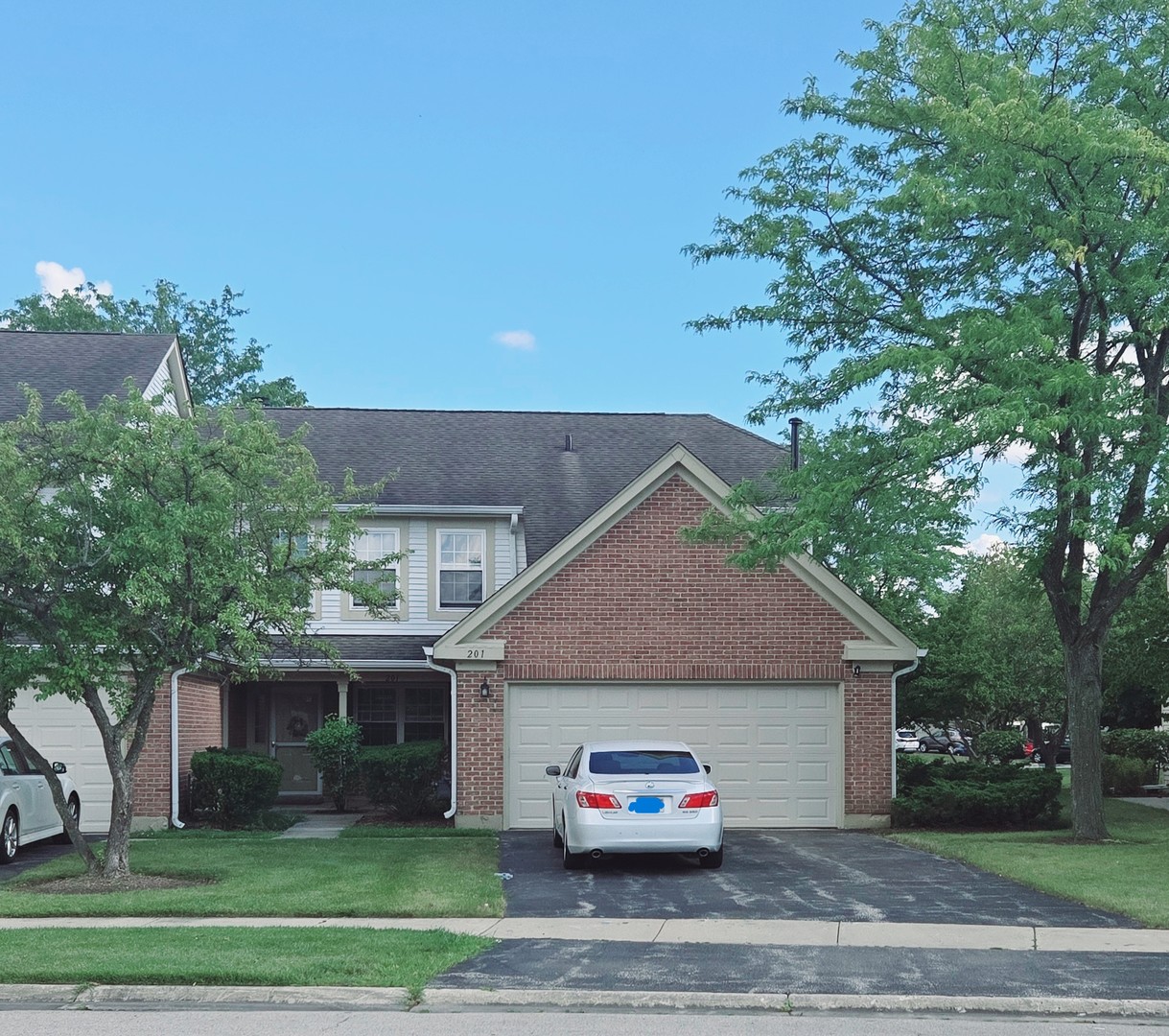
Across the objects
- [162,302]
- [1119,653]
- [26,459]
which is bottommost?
[1119,653]

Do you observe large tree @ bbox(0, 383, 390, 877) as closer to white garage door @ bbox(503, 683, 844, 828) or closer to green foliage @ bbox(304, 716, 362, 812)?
white garage door @ bbox(503, 683, 844, 828)

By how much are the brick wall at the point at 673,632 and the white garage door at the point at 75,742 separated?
17.7ft

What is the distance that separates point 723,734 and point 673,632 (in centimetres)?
170

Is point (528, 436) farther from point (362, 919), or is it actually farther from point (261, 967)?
point (261, 967)

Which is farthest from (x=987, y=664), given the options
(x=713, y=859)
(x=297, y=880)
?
(x=297, y=880)

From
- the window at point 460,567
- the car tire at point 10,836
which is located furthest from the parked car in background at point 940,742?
the car tire at point 10,836

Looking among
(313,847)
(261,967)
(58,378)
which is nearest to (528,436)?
(58,378)

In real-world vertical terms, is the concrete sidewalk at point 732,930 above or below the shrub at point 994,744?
above

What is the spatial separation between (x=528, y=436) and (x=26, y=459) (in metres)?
16.4

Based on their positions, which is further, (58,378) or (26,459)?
(58,378)

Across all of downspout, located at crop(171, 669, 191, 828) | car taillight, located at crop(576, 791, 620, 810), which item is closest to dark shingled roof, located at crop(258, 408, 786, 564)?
downspout, located at crop(171, 669, 191, 828)

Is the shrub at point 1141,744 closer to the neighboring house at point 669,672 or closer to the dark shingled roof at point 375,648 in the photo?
the neighboring house at point 669,672

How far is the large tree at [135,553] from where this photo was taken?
13719 millimetres

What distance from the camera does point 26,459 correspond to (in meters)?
14.1
